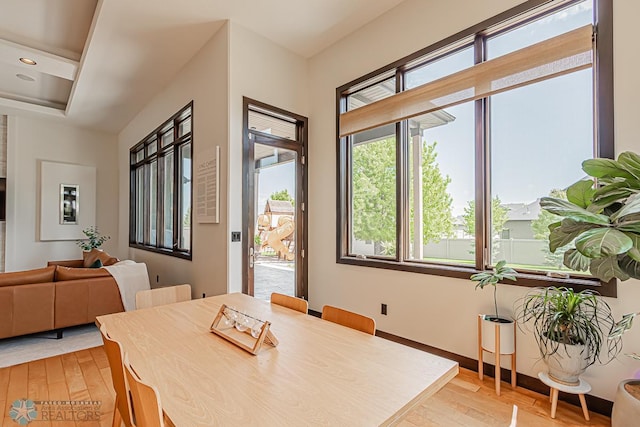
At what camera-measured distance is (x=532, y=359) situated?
2.26 metres

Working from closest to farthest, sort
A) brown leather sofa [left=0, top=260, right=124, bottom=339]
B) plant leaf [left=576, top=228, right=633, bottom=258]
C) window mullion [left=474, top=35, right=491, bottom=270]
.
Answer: plant leaf [left=576, top=228, right=633, bottom=258] → window mullion [left=474, top=35, right=491, bottom=270] → brown leather sofa [left=0, top=260, right=124, bottom=339]

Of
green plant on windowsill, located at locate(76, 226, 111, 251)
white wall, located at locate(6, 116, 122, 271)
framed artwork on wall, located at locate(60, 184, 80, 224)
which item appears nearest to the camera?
white wall, located at locate(6, 116, 122, 271)

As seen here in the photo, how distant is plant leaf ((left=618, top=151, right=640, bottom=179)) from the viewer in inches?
60.0

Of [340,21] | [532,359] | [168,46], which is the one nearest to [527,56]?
[340,21]

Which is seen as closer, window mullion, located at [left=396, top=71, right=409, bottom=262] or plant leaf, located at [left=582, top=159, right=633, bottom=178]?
plant leaf, located at [left=582, top=159, right=633, bottom=178]

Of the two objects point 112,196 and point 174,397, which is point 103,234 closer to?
point 112,196

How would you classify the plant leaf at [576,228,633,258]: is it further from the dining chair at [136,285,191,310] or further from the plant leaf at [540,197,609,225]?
the dining chair at [136,285,191,310]

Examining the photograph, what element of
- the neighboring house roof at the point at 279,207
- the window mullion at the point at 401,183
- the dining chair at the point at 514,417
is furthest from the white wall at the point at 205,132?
the dining chair at the point at 514,417

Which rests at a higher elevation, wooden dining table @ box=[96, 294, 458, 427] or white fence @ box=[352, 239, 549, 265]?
white fence @ box=[352, 239, 549, 265]

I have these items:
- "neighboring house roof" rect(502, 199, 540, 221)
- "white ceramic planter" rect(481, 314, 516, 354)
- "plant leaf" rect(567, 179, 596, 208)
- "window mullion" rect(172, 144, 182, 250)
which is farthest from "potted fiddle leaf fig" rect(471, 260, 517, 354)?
"window mullion" rect(172, 144, 182, 250)

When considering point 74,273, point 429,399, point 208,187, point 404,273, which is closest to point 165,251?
point 74,273

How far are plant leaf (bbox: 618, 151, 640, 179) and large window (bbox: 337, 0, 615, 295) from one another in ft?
1.65

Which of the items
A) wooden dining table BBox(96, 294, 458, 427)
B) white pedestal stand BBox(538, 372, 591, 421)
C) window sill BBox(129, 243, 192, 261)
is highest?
window sill BBox(129, 243, 192, 261)

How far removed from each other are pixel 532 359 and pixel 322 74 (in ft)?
11.4
